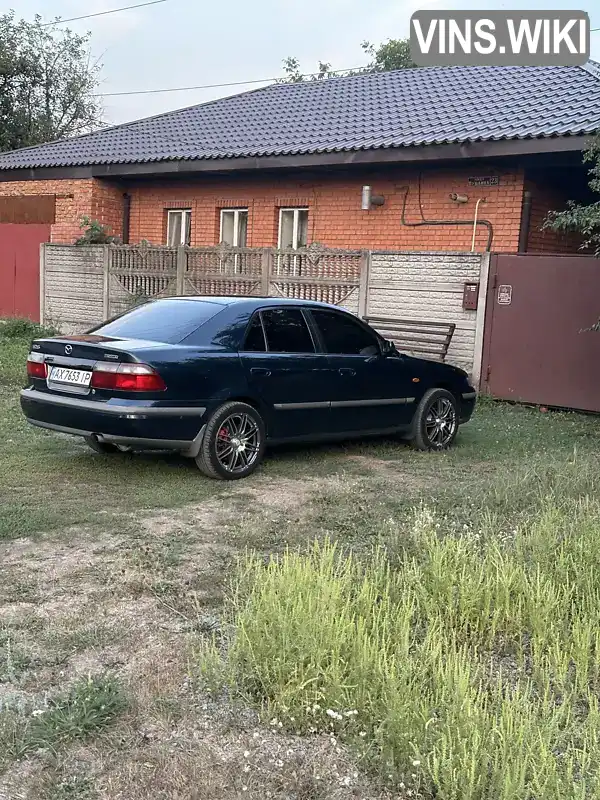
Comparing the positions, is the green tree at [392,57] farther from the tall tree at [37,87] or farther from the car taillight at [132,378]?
the car taillight at [132,378]

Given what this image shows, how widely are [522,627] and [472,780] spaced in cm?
146

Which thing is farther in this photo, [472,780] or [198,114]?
[198,114]

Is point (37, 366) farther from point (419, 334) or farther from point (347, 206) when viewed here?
point (347, 206)

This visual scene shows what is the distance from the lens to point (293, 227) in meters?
16.8

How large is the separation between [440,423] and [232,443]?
2680 millimetres

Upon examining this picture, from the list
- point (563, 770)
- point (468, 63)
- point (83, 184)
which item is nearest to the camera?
point (563, 770)

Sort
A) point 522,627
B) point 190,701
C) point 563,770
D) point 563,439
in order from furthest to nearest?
point 563,439 < point 522,627 < point 190,701 < point 563,770

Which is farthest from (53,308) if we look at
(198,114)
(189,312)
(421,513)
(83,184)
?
(421,513)

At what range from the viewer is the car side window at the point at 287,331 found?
7562 mm

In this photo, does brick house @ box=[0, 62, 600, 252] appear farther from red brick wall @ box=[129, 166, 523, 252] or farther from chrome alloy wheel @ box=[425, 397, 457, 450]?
chrome alloy wheel @ box=[425, 397, 457, 450]

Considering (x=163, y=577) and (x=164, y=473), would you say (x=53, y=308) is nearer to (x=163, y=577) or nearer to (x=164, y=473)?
(x=164, y=473)

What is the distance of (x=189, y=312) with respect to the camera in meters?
7.36

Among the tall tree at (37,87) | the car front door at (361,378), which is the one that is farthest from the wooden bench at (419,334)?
the tall tree at (37,87)

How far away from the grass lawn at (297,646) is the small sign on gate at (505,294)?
552 centimetres
